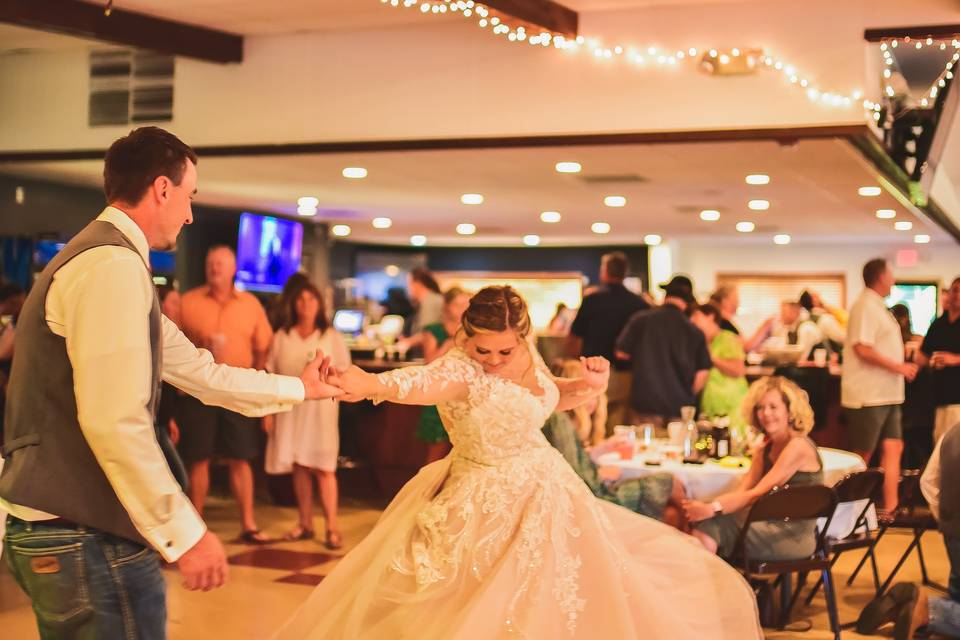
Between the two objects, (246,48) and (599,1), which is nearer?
(599,1)

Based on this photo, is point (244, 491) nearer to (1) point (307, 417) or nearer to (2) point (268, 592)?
(1) point (307, 417)

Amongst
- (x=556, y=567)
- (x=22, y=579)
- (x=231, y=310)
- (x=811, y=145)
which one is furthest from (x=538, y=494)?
(x=811, y=145)

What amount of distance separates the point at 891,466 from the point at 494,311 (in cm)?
503

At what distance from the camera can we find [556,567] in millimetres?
3648

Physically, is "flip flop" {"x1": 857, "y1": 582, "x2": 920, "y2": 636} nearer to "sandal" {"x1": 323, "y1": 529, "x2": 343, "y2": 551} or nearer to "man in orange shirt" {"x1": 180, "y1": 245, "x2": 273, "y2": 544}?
"sandal" {"x1": 323, "y1": 529, "x2": 343, "y2": 551}

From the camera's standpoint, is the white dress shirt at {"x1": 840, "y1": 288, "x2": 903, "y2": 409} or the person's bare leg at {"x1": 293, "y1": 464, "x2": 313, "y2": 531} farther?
the white dress shirt at {"x1": 840, "y1": 288, "x2": 903, "y2": 409}

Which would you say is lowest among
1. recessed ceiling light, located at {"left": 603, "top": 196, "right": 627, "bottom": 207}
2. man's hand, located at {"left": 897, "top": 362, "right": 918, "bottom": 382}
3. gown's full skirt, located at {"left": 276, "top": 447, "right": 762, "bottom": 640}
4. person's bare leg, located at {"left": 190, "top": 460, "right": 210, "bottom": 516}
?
person's bare leg, located at {"left": 190, "top": 460, "right": 210, "bottom": 516}

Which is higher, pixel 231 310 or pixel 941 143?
pixel 941 143

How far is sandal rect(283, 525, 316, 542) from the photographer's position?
737 cm

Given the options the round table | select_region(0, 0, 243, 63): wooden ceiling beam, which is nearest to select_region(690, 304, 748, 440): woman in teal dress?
the round table

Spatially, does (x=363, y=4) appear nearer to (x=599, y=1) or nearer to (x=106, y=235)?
(x=599, y=1)

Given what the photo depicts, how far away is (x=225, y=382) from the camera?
2.45m

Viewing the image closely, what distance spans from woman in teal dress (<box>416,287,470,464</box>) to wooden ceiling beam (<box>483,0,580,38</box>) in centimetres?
163

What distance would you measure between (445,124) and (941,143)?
5.81 meters
